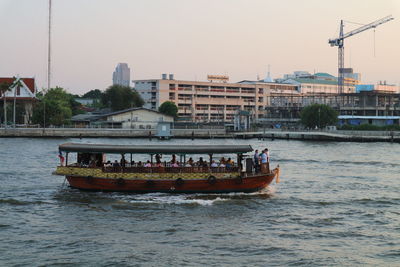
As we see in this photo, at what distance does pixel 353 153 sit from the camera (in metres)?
68.4

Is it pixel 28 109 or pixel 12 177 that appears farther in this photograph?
pixel 28 109

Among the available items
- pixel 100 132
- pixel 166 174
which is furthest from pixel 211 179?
pixel 100 132

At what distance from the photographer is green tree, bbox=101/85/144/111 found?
136 meters

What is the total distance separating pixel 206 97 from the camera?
161m

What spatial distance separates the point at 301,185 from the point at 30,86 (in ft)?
305

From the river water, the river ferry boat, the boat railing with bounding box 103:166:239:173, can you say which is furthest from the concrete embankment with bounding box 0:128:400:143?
the boat railing with bounding box 103:166:239:173

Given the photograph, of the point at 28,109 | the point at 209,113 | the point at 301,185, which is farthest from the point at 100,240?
the point at 209,113

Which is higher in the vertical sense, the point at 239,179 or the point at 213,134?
the point at 213,134

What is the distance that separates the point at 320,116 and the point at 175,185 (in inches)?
3301

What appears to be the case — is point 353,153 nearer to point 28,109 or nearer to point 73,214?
point 73,214

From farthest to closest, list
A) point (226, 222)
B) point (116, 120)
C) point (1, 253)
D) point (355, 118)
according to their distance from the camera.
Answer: point (355, 118), point (116, 120), point (226, 222), point (1, 253)

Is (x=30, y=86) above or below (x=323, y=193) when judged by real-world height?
above

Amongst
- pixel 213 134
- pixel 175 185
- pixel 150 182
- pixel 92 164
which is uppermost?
pixel 213 134

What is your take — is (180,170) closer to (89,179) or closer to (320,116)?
(89,179)
